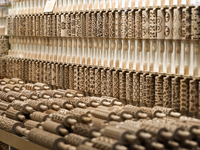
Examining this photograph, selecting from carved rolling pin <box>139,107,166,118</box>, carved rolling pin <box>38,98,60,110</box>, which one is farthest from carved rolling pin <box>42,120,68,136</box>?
carved rolling pin <box>139,107,166,118</box>

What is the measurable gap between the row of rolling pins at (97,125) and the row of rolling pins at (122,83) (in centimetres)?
52

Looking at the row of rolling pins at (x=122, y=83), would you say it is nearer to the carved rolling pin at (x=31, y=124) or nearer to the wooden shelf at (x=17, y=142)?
the carved rolling pin at (x=31, y=124)

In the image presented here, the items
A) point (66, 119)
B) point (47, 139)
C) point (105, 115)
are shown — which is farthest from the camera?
point (105, 115)

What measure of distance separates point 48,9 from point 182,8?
244cm

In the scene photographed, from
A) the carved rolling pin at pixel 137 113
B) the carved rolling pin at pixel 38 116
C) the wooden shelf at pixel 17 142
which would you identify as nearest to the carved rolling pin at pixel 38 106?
the carved rolling pin at pixel 38 116

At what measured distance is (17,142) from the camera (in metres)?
2.78

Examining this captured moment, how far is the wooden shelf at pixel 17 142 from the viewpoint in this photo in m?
2.53

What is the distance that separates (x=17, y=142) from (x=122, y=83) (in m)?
1.52

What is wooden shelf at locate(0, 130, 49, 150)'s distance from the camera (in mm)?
2531

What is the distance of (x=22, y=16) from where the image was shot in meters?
5.48

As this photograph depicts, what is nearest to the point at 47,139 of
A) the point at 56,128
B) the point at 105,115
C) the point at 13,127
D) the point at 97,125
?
the point at 56,128

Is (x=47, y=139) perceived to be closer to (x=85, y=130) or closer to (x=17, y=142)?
(x=85, y=130)

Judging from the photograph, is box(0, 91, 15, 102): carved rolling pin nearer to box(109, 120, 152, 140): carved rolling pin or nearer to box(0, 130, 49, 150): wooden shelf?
box(0, 130, 49, 150): wooden shelf

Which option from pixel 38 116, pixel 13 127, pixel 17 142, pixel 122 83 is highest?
pixel 122 83
